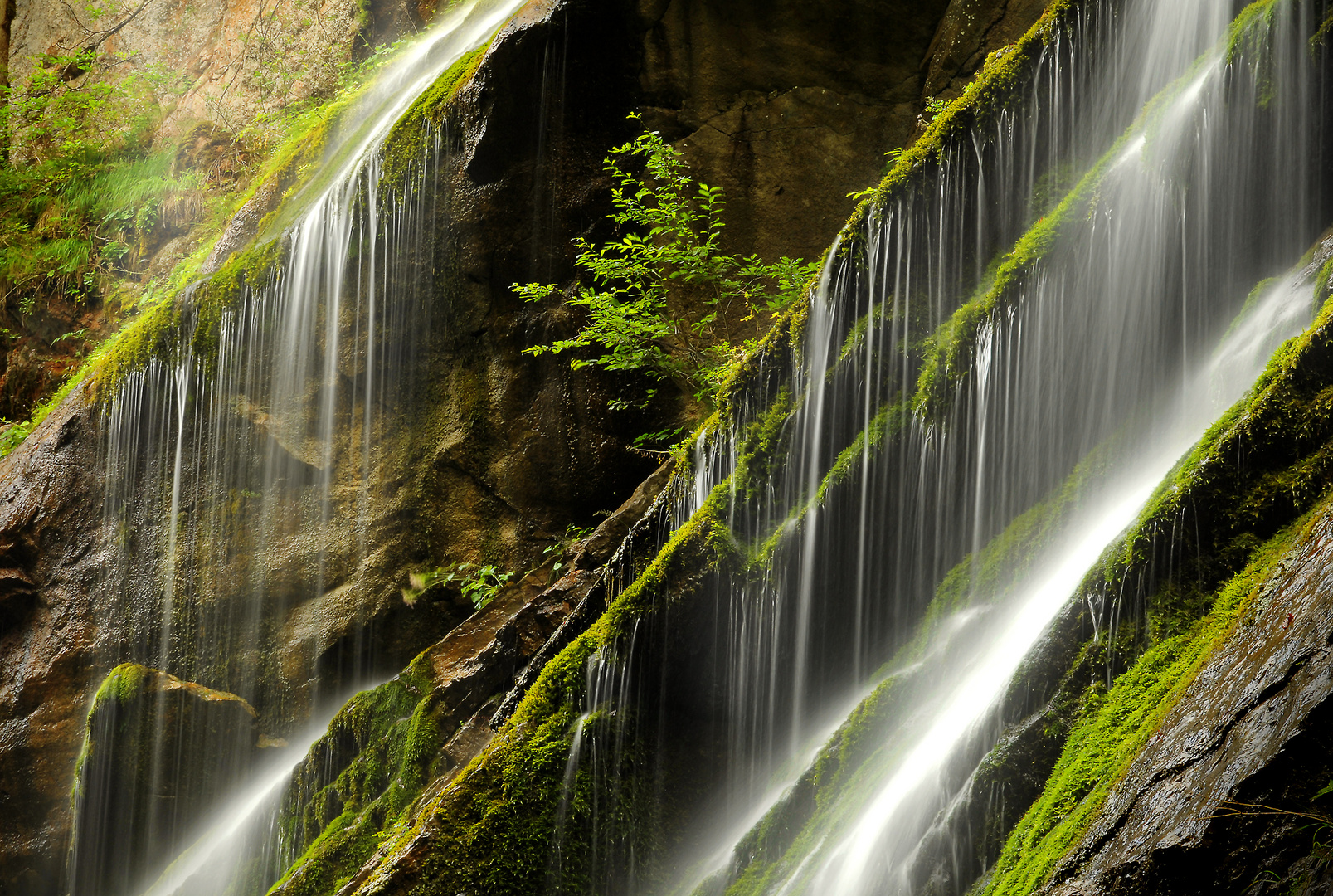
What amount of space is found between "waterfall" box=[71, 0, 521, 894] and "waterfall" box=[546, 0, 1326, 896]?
532 cm

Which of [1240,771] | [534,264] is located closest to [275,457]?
[534,264]

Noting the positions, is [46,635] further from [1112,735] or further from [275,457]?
[1112,735]

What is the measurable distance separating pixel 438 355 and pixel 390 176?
6.06 feet

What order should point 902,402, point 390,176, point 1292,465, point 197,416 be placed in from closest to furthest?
point 1292,465 → point 902,402 → point 390,176 → point 197,416

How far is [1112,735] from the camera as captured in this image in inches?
115

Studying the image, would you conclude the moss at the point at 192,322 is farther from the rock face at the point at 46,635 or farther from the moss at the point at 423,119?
the moss at the point at 423,119

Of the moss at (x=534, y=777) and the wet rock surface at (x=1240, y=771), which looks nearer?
the wet rock surface at (x=1240, y=771)

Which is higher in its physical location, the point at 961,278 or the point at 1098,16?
the point at 1098,16

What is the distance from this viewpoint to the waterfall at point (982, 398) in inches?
160

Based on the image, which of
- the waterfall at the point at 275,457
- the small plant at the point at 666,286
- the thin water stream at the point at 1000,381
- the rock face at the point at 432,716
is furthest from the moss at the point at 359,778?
the small plant at the point at 666,286

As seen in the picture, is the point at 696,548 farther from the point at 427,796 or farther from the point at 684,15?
the point at 684,15

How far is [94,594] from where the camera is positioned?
10.4m

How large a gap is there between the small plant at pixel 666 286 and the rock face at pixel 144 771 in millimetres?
4744

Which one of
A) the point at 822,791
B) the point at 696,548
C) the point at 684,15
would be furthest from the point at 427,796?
the point at 684,15
